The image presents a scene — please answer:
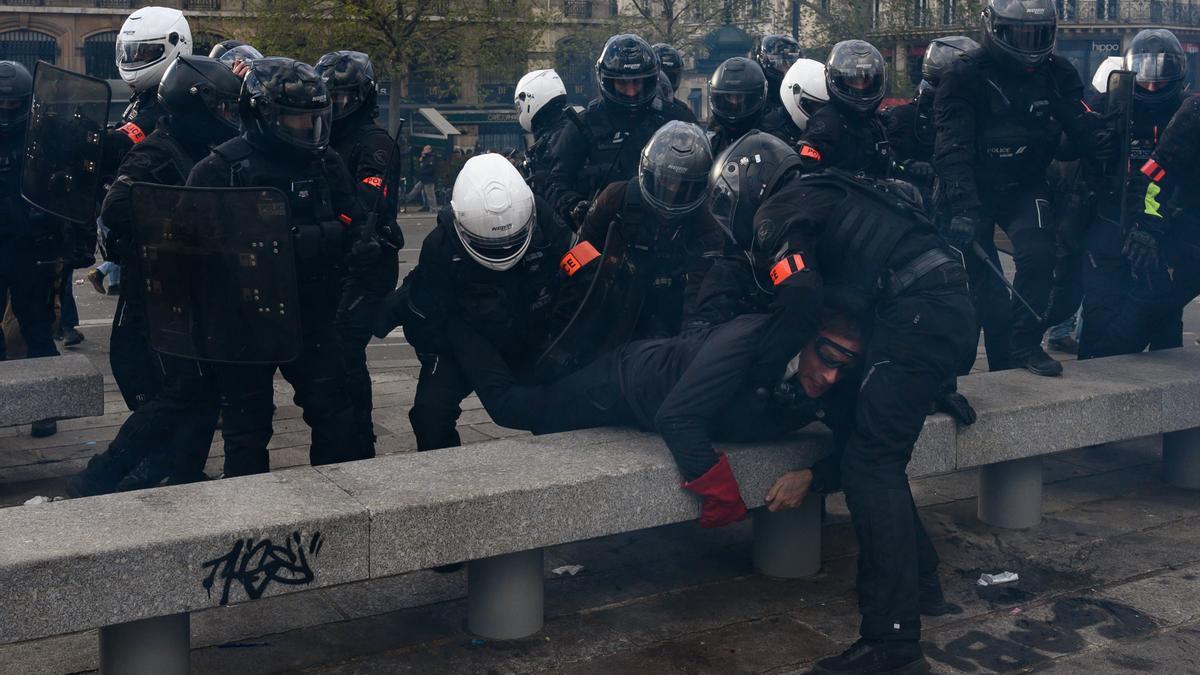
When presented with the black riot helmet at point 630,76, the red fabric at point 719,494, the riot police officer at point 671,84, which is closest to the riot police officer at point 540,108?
the riot police officer at point 671,84

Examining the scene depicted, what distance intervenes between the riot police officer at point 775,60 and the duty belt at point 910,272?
3.94 m

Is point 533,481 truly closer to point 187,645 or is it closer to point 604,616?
point 604,616

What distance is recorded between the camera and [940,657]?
4.34 metres

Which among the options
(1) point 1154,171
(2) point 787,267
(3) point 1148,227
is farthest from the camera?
(3) point 1148,227

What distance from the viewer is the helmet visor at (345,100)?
6.13 metres

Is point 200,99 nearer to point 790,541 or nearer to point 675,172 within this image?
point 675,172

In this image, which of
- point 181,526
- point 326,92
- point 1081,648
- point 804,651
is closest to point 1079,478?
point 1081,648

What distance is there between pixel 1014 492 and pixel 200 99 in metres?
3.72

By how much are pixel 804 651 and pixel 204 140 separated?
3277mm

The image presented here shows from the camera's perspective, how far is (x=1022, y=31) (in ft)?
21.0

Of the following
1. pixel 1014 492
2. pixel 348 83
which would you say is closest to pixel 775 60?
pixel 348 83

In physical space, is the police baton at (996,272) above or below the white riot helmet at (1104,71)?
below

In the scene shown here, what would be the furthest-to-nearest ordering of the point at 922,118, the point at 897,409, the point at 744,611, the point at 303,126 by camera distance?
1. the point at 922,118
2. the point at 303,126
3. the point at 744,611
4. the point at 897,409

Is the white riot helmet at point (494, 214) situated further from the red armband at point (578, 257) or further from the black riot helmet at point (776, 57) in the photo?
the black riot helmet at point (776, 57)
